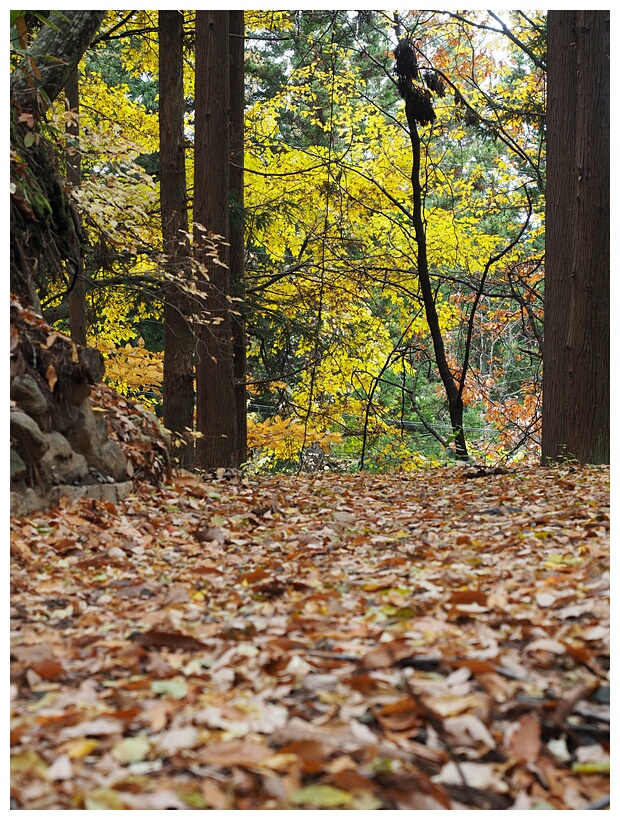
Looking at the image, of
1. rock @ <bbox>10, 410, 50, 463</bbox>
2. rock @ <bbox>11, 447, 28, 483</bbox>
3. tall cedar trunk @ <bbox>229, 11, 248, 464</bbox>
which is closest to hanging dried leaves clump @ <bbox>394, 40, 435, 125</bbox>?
tall cedar trunk @ <bbox>229, 11, 248, 464</bbox>

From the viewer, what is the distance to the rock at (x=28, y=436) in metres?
4.32

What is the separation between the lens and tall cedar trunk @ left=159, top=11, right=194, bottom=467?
28.3 ft

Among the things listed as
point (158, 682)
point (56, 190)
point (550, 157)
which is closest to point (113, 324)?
point (56, 190)

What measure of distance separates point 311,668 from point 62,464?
2914 millimetres

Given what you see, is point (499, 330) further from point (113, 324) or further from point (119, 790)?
point (119, 790)

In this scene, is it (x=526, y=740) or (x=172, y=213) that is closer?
(x=526, y=740)

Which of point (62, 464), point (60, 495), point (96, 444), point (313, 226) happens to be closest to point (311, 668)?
point (60, 495)

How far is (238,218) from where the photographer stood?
32.3 feet

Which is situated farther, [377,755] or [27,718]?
[27,718]

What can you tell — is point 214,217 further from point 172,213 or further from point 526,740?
point 526,740

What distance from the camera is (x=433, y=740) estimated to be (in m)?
1.83

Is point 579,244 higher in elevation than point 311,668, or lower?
higher

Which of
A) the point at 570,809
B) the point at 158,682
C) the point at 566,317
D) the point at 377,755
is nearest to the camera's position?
the point at 570,809

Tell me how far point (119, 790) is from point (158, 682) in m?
0.58
